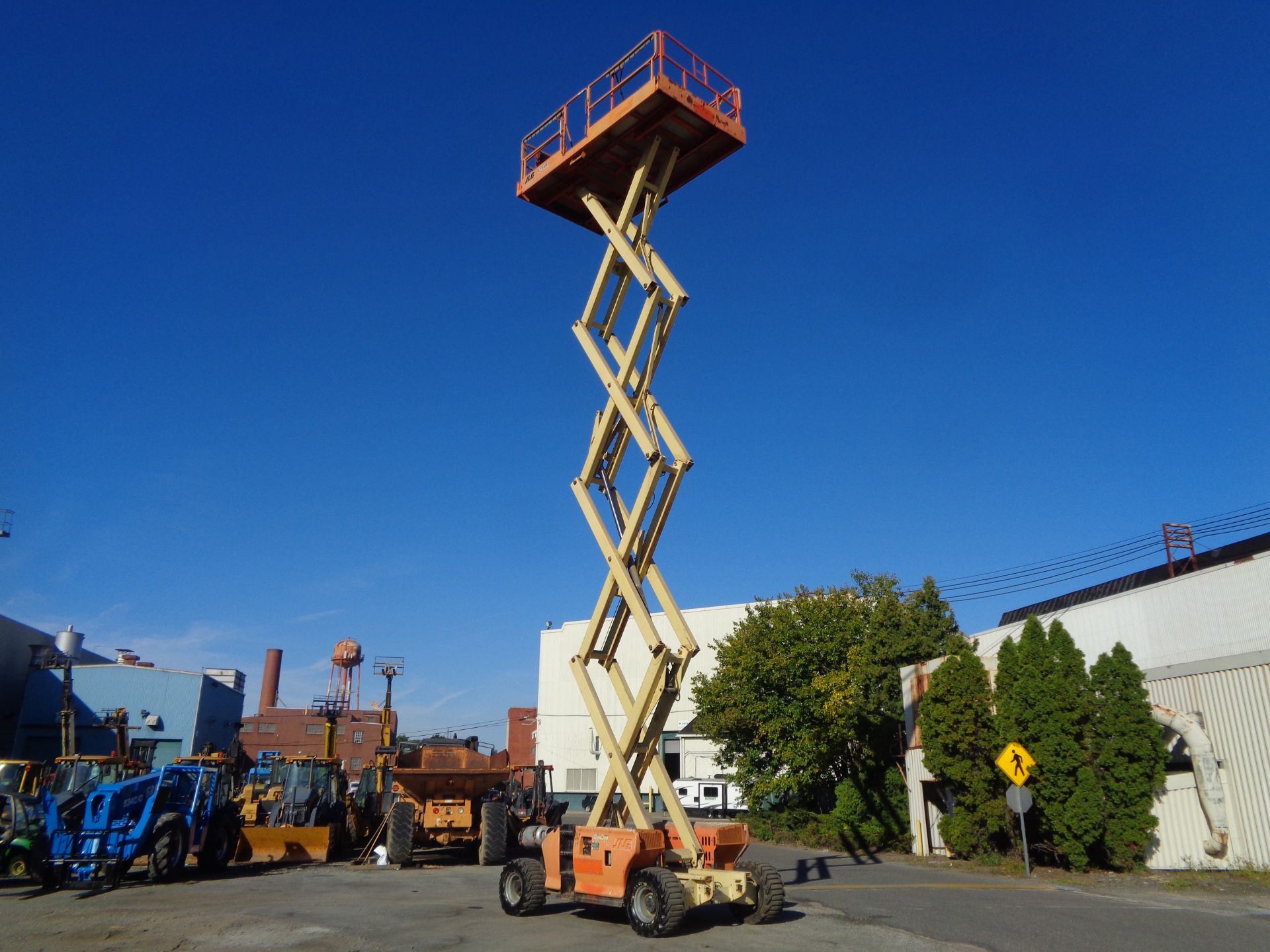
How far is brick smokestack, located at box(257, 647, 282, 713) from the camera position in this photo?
74.9 metres

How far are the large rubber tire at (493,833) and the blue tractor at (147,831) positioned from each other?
18.4 feet

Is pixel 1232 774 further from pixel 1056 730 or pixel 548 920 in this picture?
pixel 548 920

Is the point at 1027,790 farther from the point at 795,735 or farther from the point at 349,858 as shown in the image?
the point at 349,858

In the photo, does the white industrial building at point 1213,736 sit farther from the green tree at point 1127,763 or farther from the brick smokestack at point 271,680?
the brick smokestack at point 271,680

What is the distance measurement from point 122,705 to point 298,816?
33.0m

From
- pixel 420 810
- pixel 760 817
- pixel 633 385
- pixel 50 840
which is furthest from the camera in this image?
pixel 760 817

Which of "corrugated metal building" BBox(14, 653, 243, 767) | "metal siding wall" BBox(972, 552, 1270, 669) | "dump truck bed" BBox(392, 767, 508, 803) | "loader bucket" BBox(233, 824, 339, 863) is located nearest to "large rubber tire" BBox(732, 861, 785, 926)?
"dump truck bed" BBox(392, 767, 508, 803)

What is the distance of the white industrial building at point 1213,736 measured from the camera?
59.0 ft

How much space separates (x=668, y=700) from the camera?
513 inches

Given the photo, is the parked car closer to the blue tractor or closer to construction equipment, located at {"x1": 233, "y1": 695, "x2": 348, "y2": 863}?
construction equipment, located at {"x1": 233, "y1": 695, "x2": 348, "y2": 863}

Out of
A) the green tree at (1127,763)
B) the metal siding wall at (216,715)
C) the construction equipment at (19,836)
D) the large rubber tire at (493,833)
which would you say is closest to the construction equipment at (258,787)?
the construction equipment at (19,836)

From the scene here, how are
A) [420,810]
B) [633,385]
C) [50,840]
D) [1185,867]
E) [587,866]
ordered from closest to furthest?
1. [587,866]
2. [633,385]
3. [50,840]
4. [1185,867]
5. [420,810]

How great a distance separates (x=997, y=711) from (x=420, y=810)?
1446cm

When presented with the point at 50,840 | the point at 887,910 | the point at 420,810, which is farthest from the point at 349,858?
the point at 887,910
